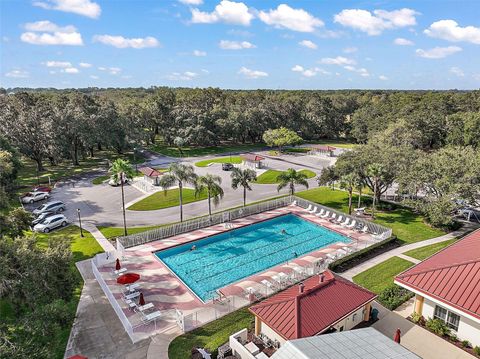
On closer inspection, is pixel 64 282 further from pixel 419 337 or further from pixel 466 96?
pixel 466 96

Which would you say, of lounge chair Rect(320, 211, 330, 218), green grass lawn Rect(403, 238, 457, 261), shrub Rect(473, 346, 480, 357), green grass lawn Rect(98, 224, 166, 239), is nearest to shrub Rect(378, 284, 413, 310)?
shrub Rect(473, 346, 480, 357)

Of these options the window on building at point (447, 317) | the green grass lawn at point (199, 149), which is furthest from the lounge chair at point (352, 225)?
the green grass lawn at point (199, 149)

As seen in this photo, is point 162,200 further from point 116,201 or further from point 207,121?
point 207,121

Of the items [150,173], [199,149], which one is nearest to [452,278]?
[150,173]

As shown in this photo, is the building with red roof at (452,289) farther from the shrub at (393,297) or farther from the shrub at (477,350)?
the shrub at (393,297)

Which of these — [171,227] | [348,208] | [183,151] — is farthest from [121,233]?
[183,151]

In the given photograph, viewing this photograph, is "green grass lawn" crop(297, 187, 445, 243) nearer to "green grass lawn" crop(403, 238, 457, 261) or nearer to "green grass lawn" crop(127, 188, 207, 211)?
"green grass lawn" crop(403, 238, 457, 261)
